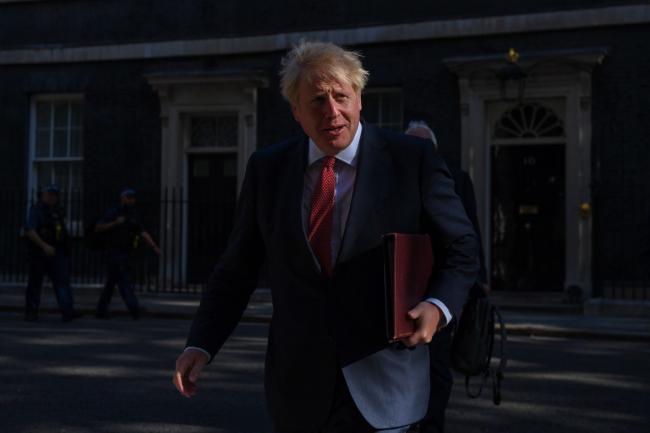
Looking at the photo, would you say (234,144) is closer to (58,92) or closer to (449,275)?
(58,92)

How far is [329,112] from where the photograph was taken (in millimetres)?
2746

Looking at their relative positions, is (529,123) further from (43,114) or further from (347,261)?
(347,261)

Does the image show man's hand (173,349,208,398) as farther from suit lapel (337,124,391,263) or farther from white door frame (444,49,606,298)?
white door frame (444,49,606,298)

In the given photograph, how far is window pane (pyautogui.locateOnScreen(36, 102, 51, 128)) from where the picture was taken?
63.0 feet

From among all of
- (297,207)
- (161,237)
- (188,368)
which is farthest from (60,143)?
(297,207)

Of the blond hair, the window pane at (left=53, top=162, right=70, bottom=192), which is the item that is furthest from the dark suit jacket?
the window pane at (left=53, top=162, right=70, bottom=192)

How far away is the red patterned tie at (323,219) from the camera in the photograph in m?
2.74

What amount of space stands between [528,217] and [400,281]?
13688 millimetres

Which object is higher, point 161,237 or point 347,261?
point 161,237

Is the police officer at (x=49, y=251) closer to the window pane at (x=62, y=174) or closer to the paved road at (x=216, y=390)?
the paved road at (x=216, y=390)

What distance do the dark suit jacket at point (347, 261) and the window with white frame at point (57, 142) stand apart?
54.8 ft

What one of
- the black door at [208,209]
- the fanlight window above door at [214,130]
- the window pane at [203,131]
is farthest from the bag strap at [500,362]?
the window pane at [203,131]

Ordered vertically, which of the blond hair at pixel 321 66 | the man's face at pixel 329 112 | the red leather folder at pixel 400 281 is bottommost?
the red leather folder at pixel 400 281

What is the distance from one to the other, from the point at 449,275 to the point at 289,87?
0.70 meters
